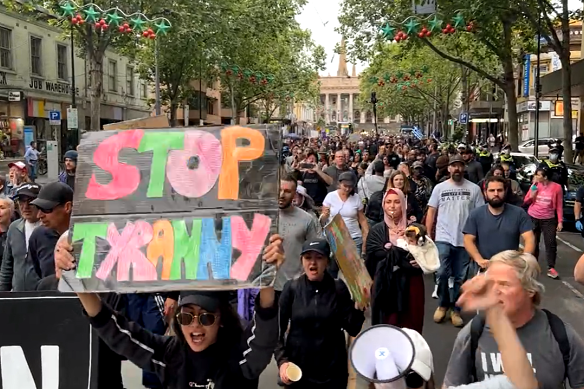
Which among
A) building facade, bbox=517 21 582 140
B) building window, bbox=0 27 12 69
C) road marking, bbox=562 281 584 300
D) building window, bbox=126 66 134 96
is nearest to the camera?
road marking, bbox=562 281 584 300

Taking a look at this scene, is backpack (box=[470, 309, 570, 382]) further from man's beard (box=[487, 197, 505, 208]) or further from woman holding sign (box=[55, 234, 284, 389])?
man's beard (box=[487, 197, 505, 208])

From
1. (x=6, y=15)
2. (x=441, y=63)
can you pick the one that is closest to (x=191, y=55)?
(x=6, y=15)

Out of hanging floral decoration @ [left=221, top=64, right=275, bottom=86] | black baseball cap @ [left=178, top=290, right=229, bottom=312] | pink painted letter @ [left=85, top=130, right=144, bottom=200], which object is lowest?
black baseball cap @ [left=178, top=290, right=229, bottom=312]

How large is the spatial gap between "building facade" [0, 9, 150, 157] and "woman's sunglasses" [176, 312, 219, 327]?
2341 centimetres

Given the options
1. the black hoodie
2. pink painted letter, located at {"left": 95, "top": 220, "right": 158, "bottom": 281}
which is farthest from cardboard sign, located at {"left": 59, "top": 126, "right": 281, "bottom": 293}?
the black hoodie

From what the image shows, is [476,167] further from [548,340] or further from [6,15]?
[6,15]

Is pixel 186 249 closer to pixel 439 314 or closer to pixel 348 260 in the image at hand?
pixel 348 260

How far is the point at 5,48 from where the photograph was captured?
27953 millimetres

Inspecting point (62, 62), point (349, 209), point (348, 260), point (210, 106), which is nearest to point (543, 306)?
point (349, 209)

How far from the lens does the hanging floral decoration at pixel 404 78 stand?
1185 inches

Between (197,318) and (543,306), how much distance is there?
240 inches

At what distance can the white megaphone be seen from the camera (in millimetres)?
Answer: 2734

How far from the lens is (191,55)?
27578mm

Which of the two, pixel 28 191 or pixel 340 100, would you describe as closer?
pixel 28 191
